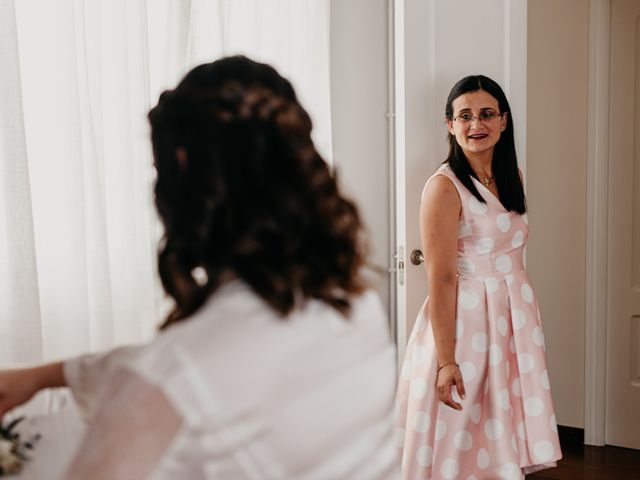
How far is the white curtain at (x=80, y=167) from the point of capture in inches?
62.9

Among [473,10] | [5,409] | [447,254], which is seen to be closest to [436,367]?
[447,254]

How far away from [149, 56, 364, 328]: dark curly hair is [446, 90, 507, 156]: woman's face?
5.16 feet

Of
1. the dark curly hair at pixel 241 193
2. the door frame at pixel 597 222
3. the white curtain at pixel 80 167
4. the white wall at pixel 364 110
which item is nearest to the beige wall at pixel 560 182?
the door frame at pixel 597 222

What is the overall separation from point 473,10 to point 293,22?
2.17 ft

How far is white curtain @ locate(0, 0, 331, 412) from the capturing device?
5.24 feet

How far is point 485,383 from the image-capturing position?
2402mm

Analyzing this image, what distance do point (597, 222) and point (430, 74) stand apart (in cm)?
145

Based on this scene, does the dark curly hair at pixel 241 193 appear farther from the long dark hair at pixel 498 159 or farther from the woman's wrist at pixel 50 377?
the long dark hair at pixel 498 159

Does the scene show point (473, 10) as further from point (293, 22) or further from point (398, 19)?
point (293, 22)

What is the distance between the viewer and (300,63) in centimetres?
255

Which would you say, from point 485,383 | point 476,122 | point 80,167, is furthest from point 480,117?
point 80,167

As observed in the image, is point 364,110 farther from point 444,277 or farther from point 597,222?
point 597,222

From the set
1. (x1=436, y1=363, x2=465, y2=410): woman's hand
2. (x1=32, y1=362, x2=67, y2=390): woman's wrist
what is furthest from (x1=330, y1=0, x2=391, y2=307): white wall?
(x1=32, y1=362, x2=67, y2=390): woman's wrist

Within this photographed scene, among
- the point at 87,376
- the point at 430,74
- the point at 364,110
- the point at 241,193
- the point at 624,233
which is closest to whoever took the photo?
the point at 241,193
